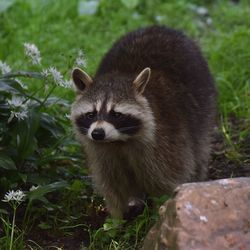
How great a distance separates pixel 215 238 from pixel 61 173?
2228mm

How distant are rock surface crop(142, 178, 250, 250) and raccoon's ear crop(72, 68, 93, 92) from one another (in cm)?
141

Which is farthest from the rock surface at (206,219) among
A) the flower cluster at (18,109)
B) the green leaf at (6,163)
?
the flower cluster at (18,109)

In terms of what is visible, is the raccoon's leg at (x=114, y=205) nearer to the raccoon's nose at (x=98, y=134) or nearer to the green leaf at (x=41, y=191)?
the green leaf at (x=41, y=191)

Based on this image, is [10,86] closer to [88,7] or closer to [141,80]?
[141,80]

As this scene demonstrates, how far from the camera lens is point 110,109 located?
192 inches

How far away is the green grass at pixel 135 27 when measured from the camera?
22.9 ft

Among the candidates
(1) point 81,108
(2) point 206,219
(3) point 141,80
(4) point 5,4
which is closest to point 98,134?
(1) point 81,108

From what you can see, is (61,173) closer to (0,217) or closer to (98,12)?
(0,217)

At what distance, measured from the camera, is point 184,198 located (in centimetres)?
385

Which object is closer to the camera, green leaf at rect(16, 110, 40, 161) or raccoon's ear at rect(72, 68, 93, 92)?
raccoon's ear at rect(72, 68, 93, 92)

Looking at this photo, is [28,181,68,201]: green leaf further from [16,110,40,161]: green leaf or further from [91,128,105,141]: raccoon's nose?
[91,128,105,141]: raccoon's nose

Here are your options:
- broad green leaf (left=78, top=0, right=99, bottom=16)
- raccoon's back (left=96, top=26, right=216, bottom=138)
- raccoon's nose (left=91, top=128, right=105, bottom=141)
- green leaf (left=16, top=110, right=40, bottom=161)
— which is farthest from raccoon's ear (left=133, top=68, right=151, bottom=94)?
broad green leaf (left=78, top=0, right=99, bottom=16)

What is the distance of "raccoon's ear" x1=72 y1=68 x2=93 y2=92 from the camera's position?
16.8ft

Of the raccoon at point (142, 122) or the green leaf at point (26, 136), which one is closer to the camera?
the raccoon at point (142, 122)
